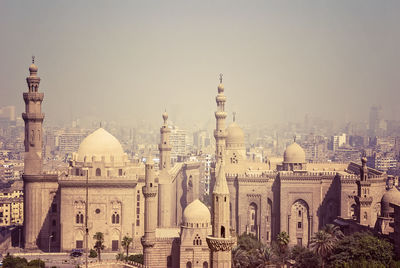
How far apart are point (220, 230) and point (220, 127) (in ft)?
105

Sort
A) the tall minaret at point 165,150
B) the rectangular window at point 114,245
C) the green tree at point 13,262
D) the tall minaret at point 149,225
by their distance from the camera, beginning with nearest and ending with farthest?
the tall minaret at point 149,225, the green tree at point 13,262, the rectangular window at point 114,245, the tall minaret at point 165,150

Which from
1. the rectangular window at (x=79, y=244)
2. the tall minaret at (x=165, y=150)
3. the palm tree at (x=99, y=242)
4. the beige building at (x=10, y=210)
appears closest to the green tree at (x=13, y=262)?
the palm tree at (x=99, y=242)

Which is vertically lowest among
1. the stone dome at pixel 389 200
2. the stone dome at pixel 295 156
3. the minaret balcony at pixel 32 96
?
the stone dome at pixel 389 200

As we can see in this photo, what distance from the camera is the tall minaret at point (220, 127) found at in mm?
59272

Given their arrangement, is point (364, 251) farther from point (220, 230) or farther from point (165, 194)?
point (165, 194)

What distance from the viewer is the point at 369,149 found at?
129m

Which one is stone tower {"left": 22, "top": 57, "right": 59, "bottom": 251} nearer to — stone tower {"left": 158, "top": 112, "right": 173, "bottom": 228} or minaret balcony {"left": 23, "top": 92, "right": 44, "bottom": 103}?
minaret balcony {"left": 23, "top": 92, "right": 44, "bottom": 103}

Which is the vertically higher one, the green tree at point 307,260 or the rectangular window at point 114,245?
the green tree at point 307,260

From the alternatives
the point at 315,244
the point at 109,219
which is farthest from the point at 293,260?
the point at 109,219

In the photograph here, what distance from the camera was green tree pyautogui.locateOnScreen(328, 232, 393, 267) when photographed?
36.8 meters

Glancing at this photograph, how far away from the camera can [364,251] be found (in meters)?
37.1

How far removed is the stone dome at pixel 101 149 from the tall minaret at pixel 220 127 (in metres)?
8.47

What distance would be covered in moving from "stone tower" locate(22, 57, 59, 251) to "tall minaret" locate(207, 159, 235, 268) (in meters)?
27.7

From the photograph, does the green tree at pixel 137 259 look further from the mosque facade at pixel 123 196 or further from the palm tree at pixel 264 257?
the palm tree at pixel 264 257
